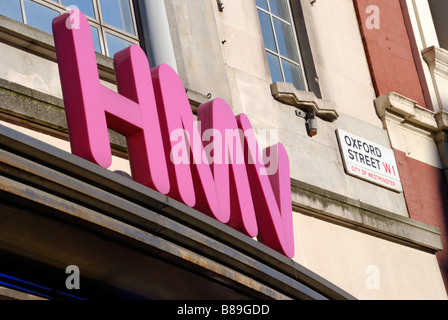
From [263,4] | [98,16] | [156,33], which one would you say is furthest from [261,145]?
[263,4]

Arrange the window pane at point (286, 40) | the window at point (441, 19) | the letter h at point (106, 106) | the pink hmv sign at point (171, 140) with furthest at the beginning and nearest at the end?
1. the window at point (441, 19)
2. the window pane at point (286, 40)
3. the pink hmv sign at point (171, 140)
4. the letter h at point (106, 106)

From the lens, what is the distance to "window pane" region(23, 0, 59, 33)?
9.69 metres

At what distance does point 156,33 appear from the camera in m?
11.0

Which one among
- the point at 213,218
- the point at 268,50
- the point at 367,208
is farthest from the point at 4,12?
the point at 367,208

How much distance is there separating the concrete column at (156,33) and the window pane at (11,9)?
175 centimetres

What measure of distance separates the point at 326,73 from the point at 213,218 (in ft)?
17.4

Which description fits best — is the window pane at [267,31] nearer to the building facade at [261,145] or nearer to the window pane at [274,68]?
the building facade at [261,145]

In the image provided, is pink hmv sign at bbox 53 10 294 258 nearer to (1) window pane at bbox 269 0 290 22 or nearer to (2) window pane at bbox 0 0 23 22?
(2) window pane at bbox 0 0 23 22

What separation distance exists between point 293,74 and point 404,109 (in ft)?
5.71

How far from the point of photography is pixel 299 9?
44.2 feet

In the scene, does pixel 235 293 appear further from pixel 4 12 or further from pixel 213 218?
pixel 4 12

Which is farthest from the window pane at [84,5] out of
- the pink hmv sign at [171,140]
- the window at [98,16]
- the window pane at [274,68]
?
the window pane at [274,68]

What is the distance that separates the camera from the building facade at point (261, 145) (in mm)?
7238

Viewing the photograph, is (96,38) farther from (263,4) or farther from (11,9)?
(263,4)
